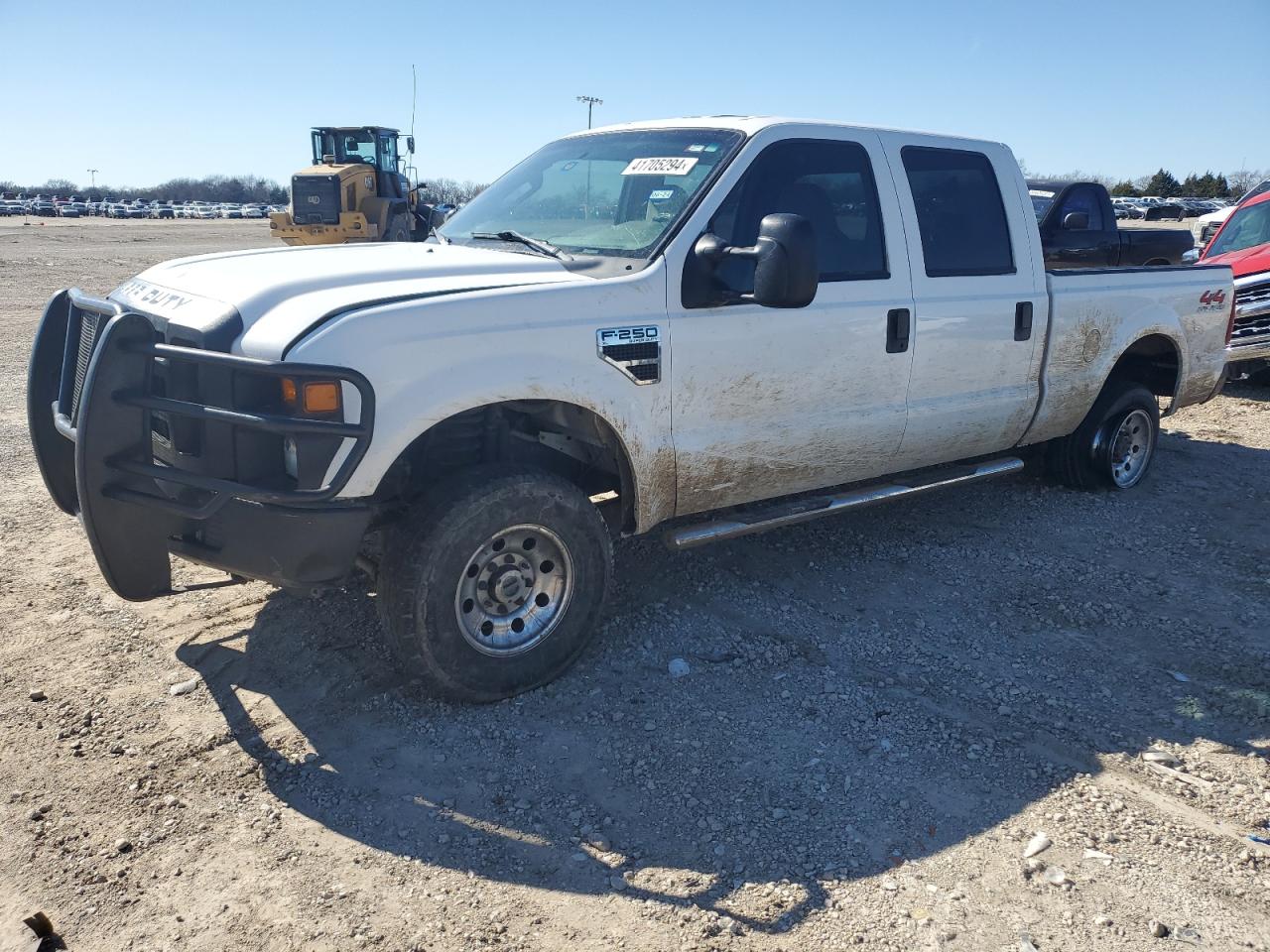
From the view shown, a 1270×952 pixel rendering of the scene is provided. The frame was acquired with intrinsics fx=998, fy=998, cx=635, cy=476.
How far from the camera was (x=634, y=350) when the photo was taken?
12.3 ft

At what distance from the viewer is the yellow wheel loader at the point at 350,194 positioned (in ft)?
64.4

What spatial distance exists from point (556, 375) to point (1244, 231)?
1043cm

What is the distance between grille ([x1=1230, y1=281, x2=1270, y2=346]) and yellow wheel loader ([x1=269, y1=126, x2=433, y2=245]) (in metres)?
14.0

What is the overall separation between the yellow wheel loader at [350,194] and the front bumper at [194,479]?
1673 cm

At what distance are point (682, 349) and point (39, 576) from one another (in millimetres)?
3223

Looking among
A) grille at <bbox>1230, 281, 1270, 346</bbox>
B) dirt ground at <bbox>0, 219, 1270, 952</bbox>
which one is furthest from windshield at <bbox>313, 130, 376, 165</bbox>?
dirt ground at <bbox>0, 219, 1270, 952</bbox>

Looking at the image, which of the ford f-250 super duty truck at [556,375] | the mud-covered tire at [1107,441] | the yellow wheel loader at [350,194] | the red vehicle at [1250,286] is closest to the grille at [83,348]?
the ford f-250 super duty truck at [556,375]

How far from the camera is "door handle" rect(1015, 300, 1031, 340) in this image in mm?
5168

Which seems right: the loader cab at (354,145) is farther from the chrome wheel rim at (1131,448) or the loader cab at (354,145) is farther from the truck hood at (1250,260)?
the chrome wheel rim at (1131,448)

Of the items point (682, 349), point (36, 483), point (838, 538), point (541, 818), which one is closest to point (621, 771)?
point (541, 818)

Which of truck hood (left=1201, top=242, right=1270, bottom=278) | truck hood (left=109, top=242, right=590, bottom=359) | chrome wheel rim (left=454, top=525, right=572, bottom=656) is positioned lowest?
chrome wheel rim (left=454, top=525, right=572, bottom=656)

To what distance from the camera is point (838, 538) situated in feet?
17.9

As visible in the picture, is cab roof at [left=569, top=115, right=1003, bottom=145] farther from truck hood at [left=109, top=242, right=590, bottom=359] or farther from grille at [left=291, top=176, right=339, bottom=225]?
grille at [left=291, top=176, right=339, bottom=225]

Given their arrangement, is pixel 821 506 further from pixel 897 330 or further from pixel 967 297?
pixel 967 297
